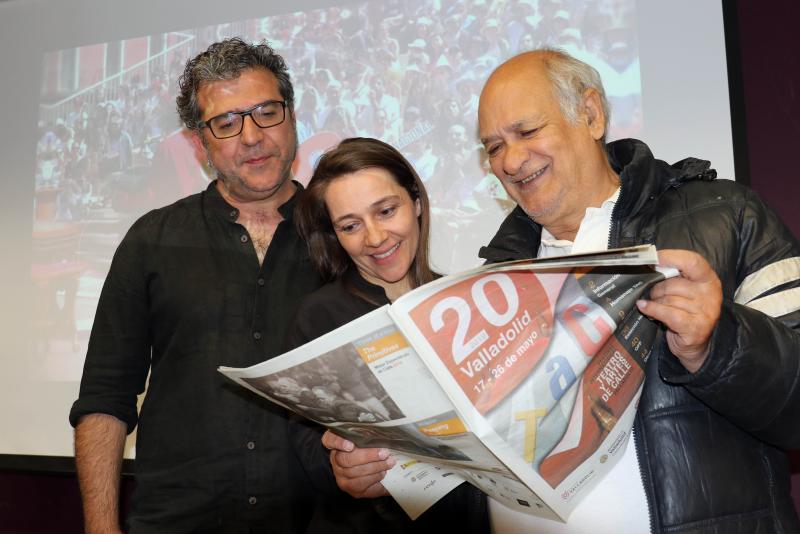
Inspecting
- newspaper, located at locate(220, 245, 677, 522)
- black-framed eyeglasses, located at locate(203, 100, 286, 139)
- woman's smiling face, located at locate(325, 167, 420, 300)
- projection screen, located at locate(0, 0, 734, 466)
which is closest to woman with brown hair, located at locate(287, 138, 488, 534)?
woman's smiling face, located at locate(325, 167, 420, 300)

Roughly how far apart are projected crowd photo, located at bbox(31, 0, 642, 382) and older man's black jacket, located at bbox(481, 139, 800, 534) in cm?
127

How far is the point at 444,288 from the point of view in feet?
3.10

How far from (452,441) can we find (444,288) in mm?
241

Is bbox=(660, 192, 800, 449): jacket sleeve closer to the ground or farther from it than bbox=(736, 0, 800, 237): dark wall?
closer to the ground

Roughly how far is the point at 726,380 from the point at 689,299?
151 millimetres

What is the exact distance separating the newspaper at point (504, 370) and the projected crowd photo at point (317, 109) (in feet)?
5.18

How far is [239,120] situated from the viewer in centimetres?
190

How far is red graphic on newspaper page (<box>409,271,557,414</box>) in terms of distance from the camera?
95 cm

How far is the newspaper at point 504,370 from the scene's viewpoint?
95 centimetres

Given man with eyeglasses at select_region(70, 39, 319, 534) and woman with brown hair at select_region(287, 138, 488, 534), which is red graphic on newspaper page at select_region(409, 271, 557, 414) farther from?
man with eyeglasses at select_region(70, 39, 319, 534)

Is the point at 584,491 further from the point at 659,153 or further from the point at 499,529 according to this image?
the point at 659,153

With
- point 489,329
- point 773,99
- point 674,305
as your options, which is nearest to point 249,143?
point 489,329

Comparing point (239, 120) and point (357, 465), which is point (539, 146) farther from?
point (239, 120)

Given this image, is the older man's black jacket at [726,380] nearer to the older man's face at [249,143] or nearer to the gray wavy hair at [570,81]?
the gray wavy hair at [570,81]
